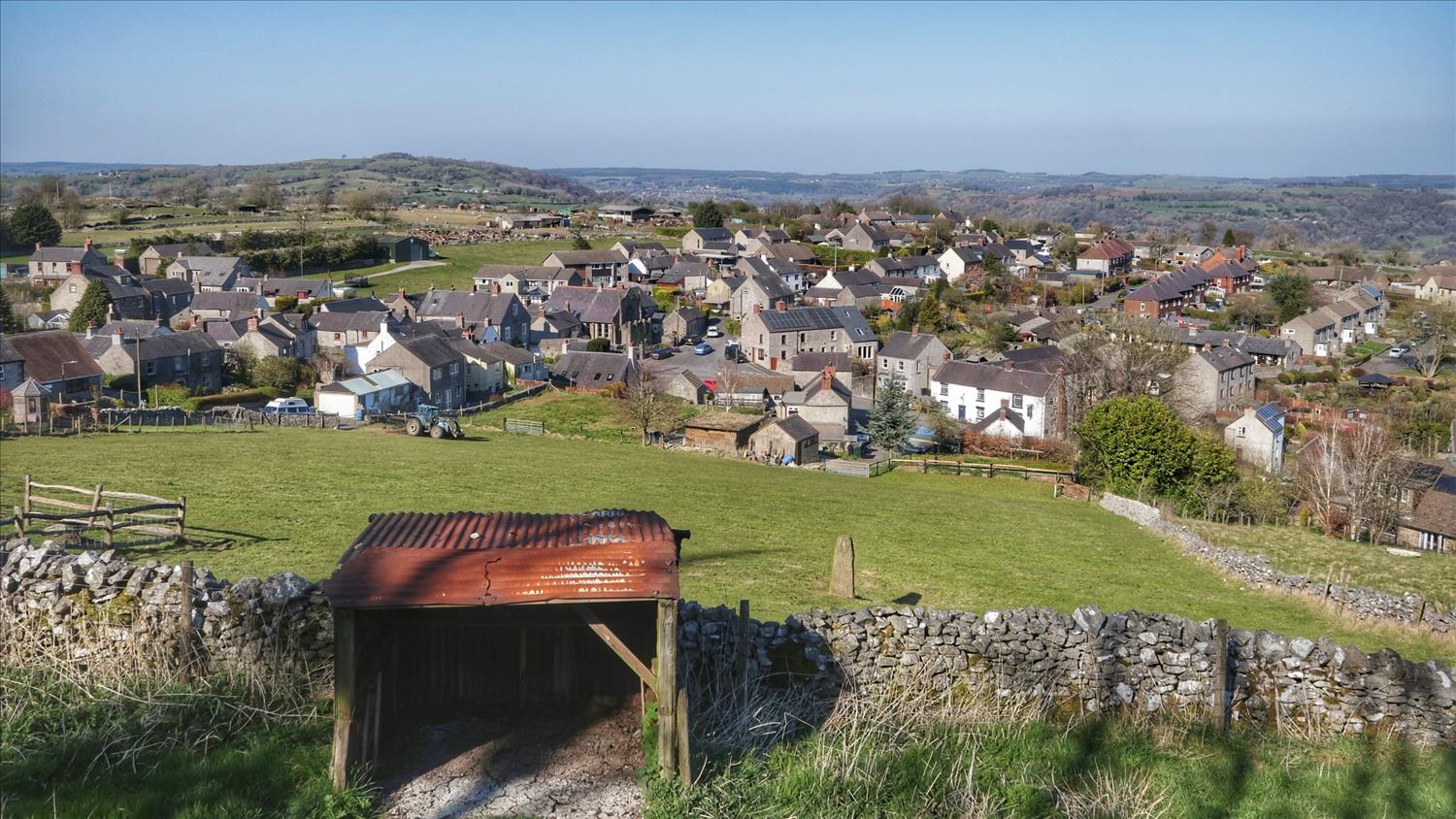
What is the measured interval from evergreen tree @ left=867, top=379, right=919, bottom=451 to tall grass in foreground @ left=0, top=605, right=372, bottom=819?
41328 millimetres

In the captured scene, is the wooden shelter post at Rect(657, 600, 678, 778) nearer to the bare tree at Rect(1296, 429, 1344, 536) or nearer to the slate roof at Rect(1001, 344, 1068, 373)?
the bare tree at Rect(1296, 429, 1344, 536)

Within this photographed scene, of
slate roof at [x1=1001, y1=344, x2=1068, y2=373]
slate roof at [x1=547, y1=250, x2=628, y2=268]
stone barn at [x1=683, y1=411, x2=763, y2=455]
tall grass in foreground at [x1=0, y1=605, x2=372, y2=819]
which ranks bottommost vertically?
stone barn at [x1=683, y1=411, x2=763, y2=455]

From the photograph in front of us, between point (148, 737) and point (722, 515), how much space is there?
60.4 feet

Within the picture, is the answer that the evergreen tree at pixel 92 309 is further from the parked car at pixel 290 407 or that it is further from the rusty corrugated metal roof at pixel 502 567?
the rusty corrugated metal roof at pixel 502 567

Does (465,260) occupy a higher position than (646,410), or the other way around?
(465,260)

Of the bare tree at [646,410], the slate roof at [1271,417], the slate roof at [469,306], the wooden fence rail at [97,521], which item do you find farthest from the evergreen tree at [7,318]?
the slate roof at [1271,417]

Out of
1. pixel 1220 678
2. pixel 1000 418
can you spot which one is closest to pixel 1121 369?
pixel 1000 418

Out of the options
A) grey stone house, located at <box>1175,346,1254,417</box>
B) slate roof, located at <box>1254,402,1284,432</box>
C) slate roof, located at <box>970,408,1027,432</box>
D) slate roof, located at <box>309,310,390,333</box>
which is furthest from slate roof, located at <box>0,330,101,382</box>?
grey stone house, located at <box>1175,346,1254,417</box>

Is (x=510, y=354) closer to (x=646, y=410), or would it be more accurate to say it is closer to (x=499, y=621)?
(x=646, y=410)

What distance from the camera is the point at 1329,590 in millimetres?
22094

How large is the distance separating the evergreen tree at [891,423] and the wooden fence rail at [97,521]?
114ft

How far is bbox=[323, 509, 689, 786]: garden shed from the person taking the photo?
8758 millimetres

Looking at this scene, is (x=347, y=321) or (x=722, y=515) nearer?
(x=722, y=515)

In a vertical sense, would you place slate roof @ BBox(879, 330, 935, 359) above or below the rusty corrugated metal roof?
below
